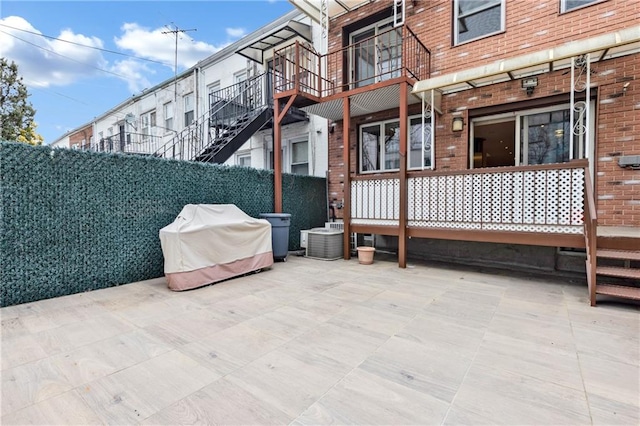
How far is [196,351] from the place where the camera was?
104 inches

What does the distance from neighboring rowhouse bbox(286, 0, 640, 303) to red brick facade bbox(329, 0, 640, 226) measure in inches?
0.7

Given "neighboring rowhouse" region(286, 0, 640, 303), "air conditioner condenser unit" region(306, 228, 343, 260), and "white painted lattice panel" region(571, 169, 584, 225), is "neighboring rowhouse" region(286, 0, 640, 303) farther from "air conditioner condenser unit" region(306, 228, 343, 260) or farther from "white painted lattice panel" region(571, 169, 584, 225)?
"air conditioner condenser unit" region(306, 228, 343, 260)

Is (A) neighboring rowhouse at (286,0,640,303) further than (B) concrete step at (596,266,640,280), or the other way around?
(A) neighboring rowhouse at (286,0,640,303)

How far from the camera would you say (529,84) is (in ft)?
17.9

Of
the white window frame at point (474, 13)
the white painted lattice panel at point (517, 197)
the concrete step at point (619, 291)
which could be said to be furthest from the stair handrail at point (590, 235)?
the white window frame at point (474, 13)

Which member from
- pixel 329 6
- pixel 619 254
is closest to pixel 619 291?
pixel 619 254

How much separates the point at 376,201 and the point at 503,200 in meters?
2.34

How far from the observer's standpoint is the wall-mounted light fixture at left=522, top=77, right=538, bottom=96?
17.8 ft

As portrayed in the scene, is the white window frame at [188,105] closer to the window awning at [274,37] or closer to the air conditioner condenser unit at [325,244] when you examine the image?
the window awning at [274,37]

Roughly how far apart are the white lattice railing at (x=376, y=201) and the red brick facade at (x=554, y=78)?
134 centimetres

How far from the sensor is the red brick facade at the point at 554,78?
480 cm

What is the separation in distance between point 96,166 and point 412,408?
504cm

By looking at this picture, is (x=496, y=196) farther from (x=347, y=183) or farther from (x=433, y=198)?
(x=347, y=183)

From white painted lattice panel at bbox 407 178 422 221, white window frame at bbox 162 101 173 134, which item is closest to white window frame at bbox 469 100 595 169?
white painted lattice panel at bbox 407 178 422 221
